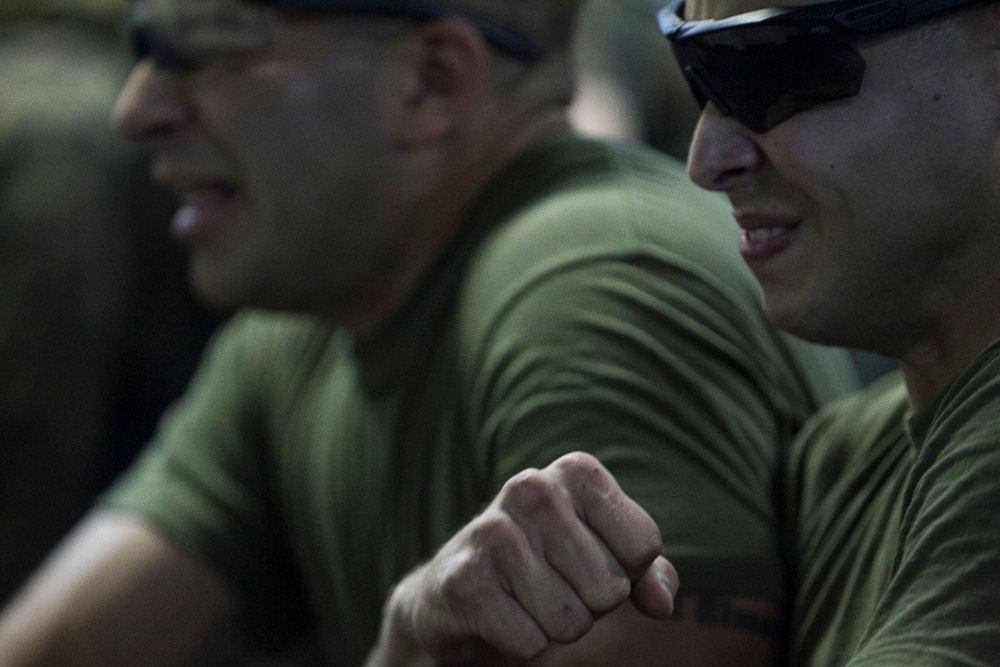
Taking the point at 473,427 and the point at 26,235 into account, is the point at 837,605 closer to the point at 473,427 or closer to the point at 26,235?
the point at 473,427

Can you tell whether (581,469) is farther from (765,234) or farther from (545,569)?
(765,234)

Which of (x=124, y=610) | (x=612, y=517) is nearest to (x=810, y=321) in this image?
(x=612, y=517)

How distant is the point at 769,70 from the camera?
0.83 meters

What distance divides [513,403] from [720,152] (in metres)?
0.30

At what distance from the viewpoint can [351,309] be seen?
1452 mm

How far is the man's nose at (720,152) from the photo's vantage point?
863 mm

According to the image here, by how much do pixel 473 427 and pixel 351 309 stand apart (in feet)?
1.01

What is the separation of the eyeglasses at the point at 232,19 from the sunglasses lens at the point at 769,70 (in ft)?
1.82

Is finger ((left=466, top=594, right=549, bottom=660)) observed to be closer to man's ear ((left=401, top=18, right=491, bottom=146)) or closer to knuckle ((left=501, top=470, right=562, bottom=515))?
knuckle ((left=501, top=470, right=562, bottom=515))

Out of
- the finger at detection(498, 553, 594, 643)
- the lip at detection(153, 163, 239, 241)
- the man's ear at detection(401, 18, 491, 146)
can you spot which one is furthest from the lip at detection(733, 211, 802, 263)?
the lip at detection(153, 163, 239, 241)

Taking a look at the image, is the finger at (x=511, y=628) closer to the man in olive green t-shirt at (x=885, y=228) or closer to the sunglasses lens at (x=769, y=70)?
the man in olive green t-shirt at (x=885, y=228)

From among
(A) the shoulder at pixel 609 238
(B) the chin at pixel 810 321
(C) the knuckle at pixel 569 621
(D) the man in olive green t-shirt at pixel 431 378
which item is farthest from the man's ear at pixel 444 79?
(C) the knuckle at pixel 569 621

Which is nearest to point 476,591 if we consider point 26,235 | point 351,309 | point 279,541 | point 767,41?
point 767,41

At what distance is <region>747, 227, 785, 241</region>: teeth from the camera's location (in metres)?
0.87
